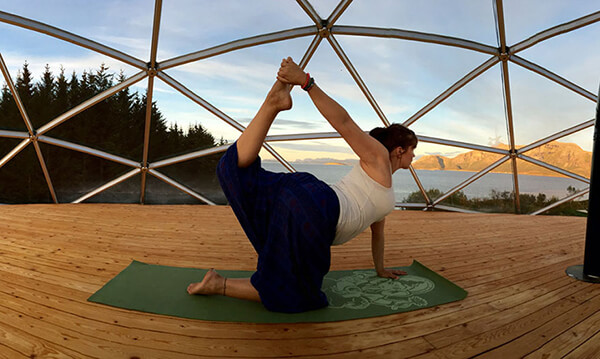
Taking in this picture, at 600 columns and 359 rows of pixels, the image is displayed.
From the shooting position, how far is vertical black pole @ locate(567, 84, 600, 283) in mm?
4438

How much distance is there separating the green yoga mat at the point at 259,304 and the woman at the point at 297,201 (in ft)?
0.53

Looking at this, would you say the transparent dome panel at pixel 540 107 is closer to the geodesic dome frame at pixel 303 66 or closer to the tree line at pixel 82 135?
the geodesic dome frame at pixel 303 66

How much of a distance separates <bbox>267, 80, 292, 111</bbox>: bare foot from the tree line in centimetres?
691

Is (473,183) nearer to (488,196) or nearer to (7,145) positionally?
(488,196)

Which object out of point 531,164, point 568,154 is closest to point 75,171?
point 531,164

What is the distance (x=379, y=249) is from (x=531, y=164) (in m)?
8.80

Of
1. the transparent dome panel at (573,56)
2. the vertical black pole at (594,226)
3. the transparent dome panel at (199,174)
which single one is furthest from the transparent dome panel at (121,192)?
the transparent dome panel at (573,56)

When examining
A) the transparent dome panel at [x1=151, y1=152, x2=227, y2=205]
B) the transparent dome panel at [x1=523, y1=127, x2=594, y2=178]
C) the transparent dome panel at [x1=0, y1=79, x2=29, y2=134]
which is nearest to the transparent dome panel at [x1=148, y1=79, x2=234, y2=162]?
the transparent dome panel at [x1=151, y1=152, x2=227, y2=205]

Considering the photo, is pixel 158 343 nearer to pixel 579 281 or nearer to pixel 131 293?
pixel 131 293

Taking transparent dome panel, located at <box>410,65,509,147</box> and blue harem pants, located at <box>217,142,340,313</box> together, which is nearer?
blue harem pants, located at <box>217,142,340,313</box>

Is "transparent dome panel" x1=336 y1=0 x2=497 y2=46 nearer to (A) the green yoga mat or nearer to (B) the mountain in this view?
(B) the mountain

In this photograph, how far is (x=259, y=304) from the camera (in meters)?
3.31

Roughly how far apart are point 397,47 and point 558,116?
507cm

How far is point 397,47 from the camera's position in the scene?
27.5 ft
